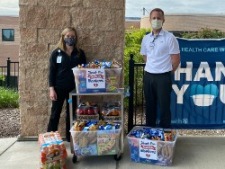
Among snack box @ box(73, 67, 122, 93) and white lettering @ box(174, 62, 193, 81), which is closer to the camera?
snack box @ box(73, 67, 122, 93)

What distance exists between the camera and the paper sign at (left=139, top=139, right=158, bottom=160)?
4.83 meters

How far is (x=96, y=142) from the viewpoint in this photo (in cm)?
484

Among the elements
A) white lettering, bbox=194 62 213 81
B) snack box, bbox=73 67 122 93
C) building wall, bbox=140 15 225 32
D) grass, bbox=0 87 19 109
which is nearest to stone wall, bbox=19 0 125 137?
snack box, bbox=73 67 122 93

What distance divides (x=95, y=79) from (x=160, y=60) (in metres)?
0.93

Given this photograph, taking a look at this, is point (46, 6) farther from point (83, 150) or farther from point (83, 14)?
point (83, 150)

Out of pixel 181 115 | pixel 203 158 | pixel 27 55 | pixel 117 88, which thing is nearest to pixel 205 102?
pixel 181 115

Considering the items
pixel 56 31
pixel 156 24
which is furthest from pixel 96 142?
pixel 56 31

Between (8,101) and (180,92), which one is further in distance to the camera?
(8,101)

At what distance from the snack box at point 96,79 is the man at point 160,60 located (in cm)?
53

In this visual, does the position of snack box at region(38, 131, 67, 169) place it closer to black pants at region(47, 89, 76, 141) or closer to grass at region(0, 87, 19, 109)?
black pants at region(47, 89, 76, 141)

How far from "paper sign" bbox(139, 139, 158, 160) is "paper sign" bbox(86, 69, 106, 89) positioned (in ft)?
2.88

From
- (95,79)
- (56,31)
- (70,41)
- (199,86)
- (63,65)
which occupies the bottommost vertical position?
(199,86)

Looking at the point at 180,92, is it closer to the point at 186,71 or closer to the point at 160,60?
the point at 186,71

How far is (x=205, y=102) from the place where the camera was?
238 inches
